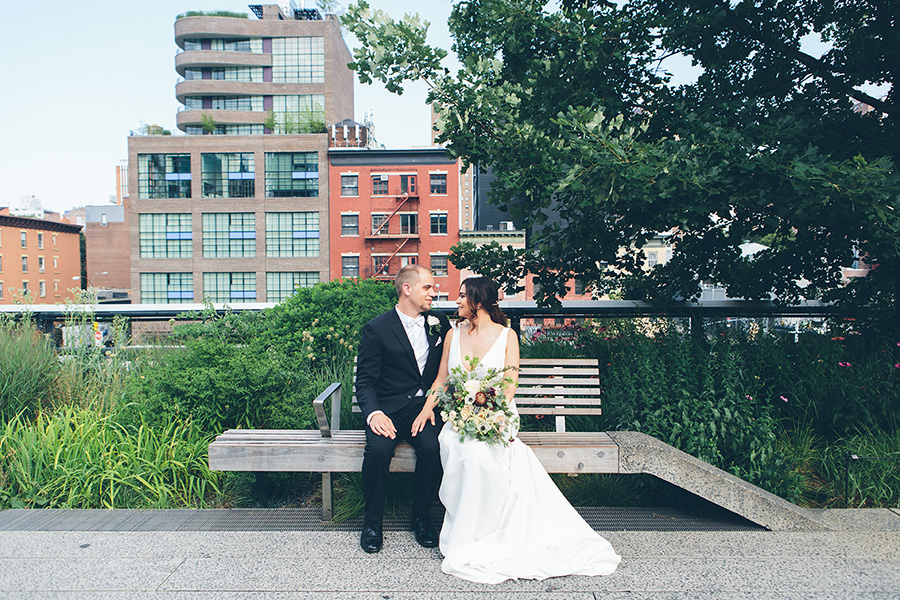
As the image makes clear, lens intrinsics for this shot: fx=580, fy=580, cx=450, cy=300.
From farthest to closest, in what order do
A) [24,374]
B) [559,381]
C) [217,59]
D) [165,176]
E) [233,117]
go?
[233,117]
[217,59]
[165,176]
[24,374]
[559,381]

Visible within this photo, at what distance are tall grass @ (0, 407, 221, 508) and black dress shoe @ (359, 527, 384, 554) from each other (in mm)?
1466

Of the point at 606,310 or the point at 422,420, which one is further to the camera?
the point at 606,310

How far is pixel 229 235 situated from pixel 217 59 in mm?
20985

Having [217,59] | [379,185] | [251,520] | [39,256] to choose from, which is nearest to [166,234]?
[217,59]

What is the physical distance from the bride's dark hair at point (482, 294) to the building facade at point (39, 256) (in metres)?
71.9

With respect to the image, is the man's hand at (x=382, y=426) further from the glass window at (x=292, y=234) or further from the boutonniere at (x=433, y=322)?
the glass window at (x=292, y=234)

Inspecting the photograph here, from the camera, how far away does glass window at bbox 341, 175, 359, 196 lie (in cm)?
5191

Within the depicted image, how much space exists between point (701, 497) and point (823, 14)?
4.57 m

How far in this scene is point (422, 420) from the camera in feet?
13.1

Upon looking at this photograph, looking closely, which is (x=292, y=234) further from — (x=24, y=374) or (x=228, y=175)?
(x=24, y=374)

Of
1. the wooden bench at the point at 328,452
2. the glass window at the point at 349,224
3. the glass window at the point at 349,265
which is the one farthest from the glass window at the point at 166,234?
Result: the wooden bench at the point at 328,452

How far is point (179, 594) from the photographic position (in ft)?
10.0

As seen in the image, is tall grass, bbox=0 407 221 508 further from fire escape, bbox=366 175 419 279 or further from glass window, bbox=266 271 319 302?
glass window, bbox=266 271 319 302

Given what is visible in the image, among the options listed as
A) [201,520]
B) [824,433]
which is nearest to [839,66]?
[824,433]
